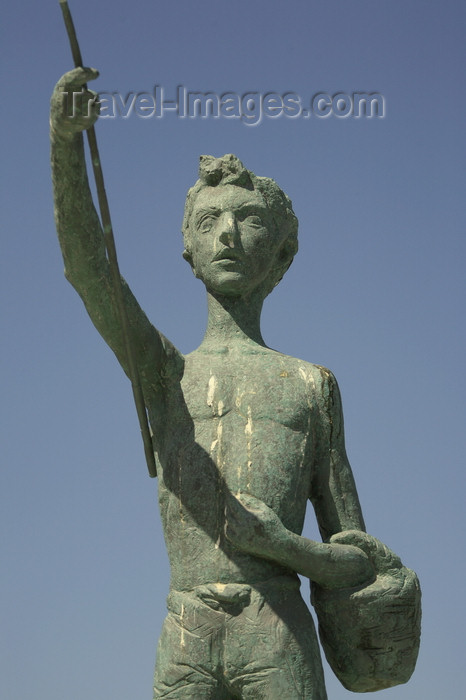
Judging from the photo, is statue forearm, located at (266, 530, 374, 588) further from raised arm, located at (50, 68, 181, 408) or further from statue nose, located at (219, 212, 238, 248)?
statue nose, located at (219, 212, 238, 248)

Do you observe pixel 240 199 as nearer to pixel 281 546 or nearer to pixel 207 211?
pixel 207 211

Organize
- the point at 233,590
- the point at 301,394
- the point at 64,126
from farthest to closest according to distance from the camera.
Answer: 1. the point at 301,394
2. the point at 233,590
3. the point at 64,126

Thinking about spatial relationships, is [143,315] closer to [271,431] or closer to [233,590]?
[271,431]

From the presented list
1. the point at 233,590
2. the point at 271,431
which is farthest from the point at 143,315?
the point at 233,590

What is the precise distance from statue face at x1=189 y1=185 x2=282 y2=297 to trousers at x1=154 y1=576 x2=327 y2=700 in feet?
6.77

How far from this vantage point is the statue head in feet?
29.4

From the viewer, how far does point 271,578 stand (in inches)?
320

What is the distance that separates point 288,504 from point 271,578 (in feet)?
1.55

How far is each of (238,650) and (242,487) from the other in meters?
0.98

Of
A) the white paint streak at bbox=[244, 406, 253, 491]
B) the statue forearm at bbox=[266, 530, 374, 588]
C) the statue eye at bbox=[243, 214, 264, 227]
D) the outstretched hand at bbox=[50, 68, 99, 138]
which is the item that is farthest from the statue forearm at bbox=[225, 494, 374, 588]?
the outstretched hand at bbox=[50, 68, 99, 138]

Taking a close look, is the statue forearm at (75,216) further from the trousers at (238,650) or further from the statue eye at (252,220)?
the trousers at (238,650)

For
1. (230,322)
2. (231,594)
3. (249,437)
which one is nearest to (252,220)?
(230,322)

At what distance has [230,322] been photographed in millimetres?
8938

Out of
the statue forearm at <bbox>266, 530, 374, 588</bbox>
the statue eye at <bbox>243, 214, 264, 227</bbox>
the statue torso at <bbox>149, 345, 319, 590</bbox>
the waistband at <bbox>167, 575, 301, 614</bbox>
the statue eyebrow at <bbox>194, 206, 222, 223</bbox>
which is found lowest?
the waistband at <bbox>167, 575, 301, 614</bbox>
